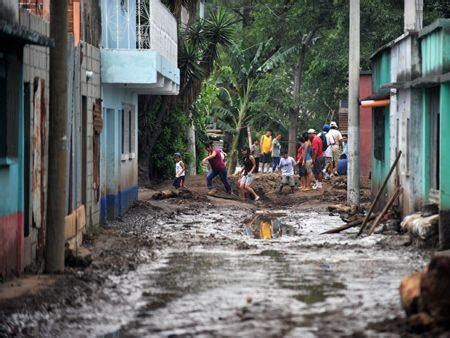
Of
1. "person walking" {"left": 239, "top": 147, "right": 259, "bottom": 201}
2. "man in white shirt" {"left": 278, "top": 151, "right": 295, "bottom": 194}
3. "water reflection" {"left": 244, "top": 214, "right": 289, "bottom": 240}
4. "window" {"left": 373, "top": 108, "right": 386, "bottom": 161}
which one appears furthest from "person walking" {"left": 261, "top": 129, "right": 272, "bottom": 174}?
"water reflection" {"left": 244, "top": 214, "right": 289, "bottom": 240}

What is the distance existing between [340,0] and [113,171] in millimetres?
19426

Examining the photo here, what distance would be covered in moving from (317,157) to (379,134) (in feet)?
17.9

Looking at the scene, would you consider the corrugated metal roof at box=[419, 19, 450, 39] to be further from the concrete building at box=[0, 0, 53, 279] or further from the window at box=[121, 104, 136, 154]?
the window at box=[121, 104, 136, 154]

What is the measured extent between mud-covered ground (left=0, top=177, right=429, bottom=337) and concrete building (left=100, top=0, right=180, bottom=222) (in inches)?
56.8

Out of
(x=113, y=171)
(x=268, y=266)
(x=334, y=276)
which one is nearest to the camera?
(x=334, y=276)

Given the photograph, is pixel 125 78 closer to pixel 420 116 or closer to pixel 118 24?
pixel 118 24

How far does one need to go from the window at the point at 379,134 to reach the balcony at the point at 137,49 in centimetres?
533

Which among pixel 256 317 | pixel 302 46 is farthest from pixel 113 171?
pixel 302 46

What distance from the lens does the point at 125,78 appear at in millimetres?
23609

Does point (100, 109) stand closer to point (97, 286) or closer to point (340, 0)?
point (97, 286)

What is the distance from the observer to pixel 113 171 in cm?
2442

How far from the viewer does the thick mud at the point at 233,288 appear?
445 inches

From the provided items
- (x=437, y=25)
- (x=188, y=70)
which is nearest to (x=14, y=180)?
(x=437, y=25)

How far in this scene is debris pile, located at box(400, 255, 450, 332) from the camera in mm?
10336
